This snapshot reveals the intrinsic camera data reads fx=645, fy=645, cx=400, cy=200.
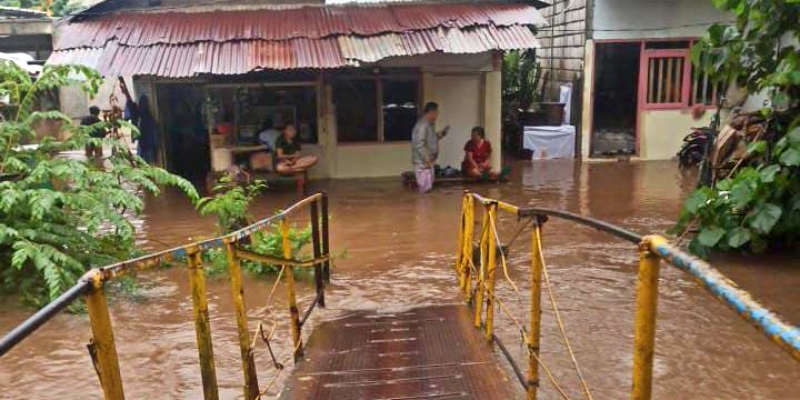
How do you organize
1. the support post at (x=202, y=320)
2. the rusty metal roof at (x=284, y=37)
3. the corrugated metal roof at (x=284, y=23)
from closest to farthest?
the support post at (x=202, y=320)
the rusty metal roof at (x=284, y=37)
the corrugated metal roof at (x=284, y=23)

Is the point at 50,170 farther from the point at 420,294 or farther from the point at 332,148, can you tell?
the point at 332,148

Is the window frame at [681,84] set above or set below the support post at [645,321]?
above

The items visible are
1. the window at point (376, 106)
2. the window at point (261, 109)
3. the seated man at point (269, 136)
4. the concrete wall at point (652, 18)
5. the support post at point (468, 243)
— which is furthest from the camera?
the concrete wall at point (652, 18)

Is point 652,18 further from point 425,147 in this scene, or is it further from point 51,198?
point 51,198

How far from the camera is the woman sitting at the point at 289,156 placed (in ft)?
37.6

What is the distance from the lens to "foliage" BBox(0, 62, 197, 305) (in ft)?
19.0

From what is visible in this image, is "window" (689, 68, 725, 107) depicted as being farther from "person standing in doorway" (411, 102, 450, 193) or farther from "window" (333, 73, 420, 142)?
"person standing in doorway" (411, 102, 450, 193)

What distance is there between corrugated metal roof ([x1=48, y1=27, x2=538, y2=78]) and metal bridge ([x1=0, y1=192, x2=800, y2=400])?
5.15 metres

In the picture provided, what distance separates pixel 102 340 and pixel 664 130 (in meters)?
14.7

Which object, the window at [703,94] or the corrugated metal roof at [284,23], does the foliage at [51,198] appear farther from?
the window at [703,94]

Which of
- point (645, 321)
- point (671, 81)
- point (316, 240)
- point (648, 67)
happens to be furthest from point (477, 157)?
point (645, 321)

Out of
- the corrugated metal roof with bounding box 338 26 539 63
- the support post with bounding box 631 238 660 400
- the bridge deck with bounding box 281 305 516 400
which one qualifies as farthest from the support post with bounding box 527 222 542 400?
the corrugated metal roof with bounding box 338 26 539 63

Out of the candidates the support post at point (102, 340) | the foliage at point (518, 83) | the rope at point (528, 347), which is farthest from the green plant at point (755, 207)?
the foliage at point (518, 83)

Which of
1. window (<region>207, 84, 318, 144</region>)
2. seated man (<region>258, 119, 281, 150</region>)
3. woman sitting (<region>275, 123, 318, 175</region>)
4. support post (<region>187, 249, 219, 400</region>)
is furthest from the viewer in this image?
window (<region>207, 84, 318, 144</region>)
